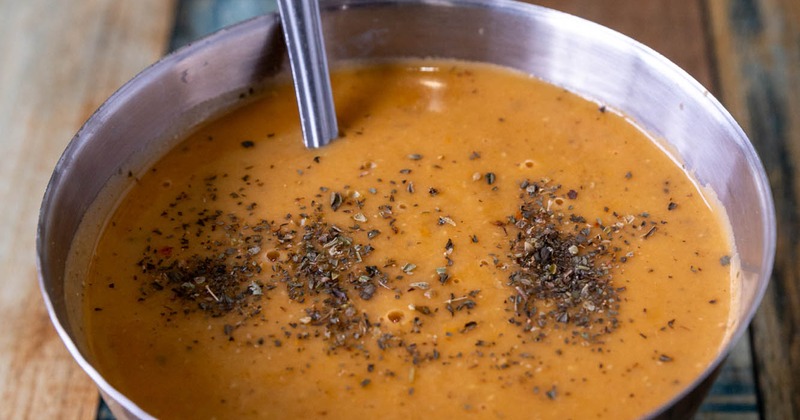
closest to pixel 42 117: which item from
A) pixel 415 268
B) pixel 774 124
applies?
pixel 415 268

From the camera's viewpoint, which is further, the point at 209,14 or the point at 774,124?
the point at 209,14

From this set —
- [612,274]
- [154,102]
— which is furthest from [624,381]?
[154,102]

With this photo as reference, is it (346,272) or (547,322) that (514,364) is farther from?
(346,272)

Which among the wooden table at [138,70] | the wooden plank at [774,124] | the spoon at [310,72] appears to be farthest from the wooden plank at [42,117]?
the wooden plank at [774,124]

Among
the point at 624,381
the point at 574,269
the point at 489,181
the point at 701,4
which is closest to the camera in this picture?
the point at 624,381

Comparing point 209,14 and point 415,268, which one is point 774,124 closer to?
point 415,268

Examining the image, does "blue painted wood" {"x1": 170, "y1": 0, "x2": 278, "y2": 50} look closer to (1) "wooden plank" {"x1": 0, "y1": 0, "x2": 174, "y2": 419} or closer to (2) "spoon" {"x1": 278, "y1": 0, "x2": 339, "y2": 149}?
(1) "wooden plank" {"x1": 0, "y1": 0, "x2": 174, "y2": 419}
